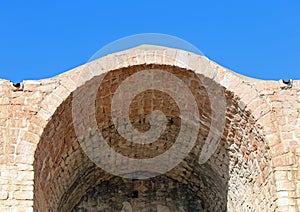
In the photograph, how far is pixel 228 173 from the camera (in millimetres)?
9672

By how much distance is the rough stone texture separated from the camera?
8.25 m

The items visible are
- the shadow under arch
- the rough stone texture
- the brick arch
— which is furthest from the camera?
the shadow under arch

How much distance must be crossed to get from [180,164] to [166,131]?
34.5 inches

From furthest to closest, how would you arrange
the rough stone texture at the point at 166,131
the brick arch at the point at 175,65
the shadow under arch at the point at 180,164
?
the shadow under arch at the point at 180,164, the brick arch at the point at 175,65, the rough stone texture at the point at 166,131

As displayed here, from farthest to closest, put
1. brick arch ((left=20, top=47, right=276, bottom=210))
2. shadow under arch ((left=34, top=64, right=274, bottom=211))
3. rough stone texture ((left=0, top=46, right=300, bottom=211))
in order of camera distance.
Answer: shadow under arch ((left=34, top=64, right=274, bottom=211)) → brick arch ((left=20, top=47, right=276, bottom=210)) → rough stone texture ((left=0, top=46, right=300, bottom=211))

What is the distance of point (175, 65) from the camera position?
8.70 metres

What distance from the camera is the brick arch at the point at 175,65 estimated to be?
852cm

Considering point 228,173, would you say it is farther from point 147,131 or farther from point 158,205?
point 158,205

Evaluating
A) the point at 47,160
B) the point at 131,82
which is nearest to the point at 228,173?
the point at 131,82

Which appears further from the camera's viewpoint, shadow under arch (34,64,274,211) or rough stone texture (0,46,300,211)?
shadow under arch (34,64,274,211)

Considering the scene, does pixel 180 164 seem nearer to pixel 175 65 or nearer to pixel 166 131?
pixel 166 131

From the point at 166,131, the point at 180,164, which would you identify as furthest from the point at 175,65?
the point at 180,164

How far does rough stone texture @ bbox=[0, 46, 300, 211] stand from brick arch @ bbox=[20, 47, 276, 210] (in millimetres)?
13

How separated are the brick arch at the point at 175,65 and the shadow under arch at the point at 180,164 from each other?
0.07 metres
